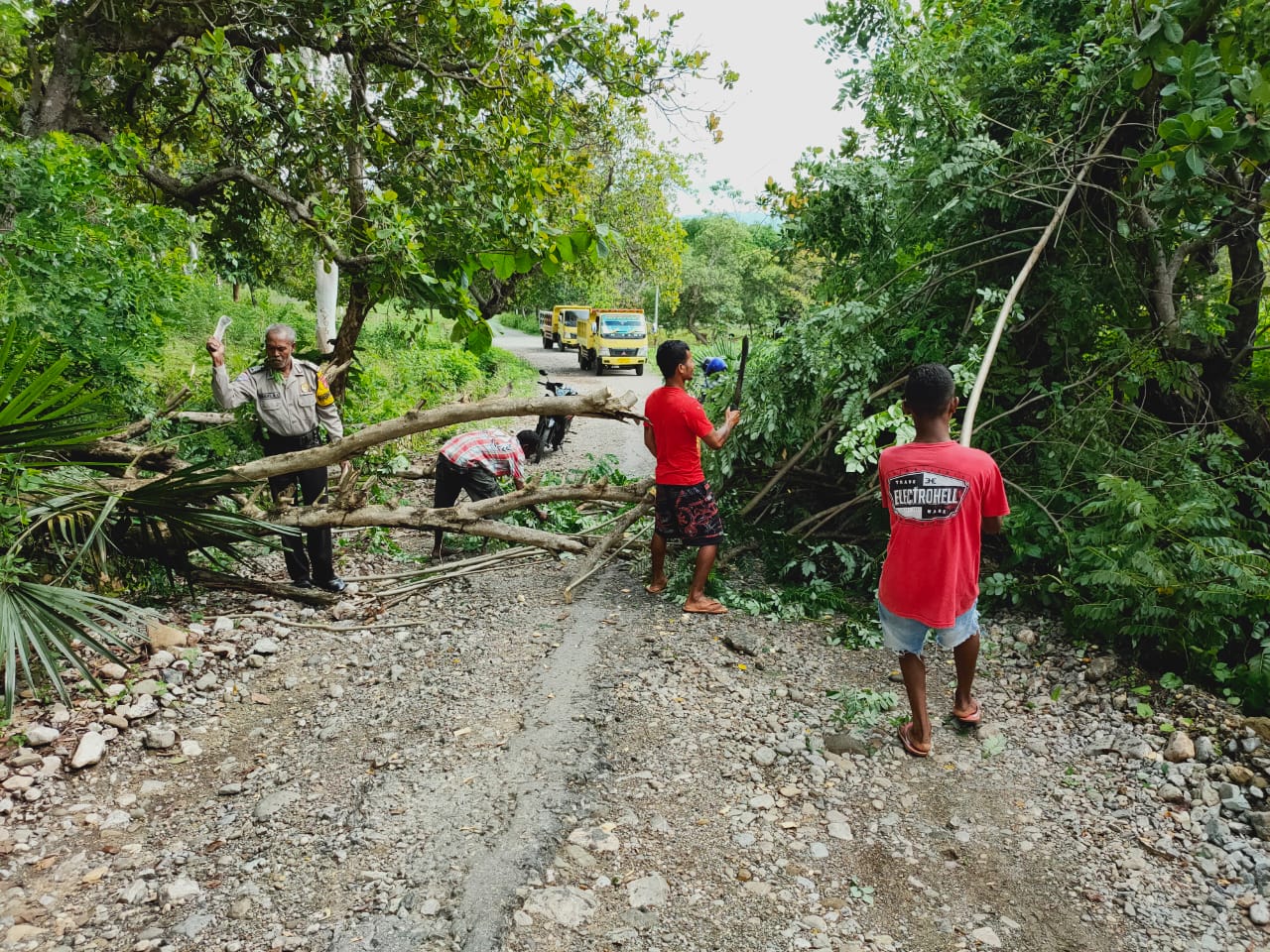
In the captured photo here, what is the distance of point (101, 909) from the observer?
2.59 m

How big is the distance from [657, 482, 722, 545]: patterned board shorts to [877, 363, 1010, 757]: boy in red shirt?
1788 millimetres

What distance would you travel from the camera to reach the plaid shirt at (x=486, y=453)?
604cm

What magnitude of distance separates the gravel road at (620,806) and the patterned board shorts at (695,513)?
2.22 ft

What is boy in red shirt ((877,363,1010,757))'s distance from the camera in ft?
9.55

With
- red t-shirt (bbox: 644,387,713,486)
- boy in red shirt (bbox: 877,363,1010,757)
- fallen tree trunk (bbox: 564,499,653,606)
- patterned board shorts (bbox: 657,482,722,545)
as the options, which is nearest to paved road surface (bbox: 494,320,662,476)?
fallen tree trunk (bbox: 564,499,653,606)

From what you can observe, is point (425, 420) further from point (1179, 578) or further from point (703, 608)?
point (1179, 578)

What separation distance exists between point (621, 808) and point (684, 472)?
236 centimetres

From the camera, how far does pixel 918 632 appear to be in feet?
10.3

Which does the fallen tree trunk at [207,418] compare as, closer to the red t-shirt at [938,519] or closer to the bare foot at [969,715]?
the red t-shirt at [938,519]

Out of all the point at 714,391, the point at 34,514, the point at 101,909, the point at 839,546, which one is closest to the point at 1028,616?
the point at 839,546

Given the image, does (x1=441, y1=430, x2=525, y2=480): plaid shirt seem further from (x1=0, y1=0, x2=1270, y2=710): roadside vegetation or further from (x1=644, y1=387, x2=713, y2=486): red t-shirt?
(x1=644, y1=387, x2=713, y2=486): red t-shirt

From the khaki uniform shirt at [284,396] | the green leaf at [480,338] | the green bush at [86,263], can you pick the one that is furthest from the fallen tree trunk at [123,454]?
the green leaf at [480,338]

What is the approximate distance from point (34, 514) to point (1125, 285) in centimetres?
646

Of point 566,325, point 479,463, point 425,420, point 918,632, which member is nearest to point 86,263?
point 425,420
